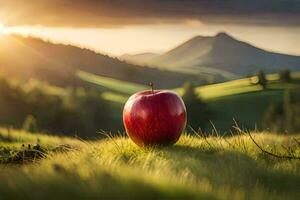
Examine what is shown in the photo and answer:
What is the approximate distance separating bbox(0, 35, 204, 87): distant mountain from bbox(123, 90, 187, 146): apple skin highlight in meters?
62.0

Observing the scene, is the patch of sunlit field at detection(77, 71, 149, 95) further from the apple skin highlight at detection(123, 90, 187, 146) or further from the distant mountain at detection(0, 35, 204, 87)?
the apple skin highlight at detection(123, 90, 187, 146)

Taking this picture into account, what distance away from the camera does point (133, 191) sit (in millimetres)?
3529

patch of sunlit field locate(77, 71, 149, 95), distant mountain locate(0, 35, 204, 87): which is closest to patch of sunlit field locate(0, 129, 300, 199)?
distant mountain locate(0, 35, 204, 87)

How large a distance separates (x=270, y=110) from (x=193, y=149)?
53.6 m

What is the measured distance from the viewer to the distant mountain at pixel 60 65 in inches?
3369

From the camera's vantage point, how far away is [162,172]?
441cm

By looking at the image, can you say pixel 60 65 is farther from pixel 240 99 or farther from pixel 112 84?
pixel 240 99

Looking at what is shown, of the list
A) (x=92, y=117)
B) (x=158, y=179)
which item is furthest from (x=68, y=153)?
(x=92, y=117)

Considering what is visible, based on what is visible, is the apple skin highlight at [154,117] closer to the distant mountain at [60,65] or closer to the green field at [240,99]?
the green field at [240,99]

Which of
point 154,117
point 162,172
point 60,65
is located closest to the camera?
point 162,172

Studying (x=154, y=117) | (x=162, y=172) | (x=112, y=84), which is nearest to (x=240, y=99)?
(x=112, y=84)

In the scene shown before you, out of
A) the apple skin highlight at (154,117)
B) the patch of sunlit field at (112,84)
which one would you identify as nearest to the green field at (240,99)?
the patch of sunlit field at (112,84)

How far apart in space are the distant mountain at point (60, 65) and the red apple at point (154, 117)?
61950 millimetres

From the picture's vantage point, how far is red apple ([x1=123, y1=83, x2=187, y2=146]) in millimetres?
6832
